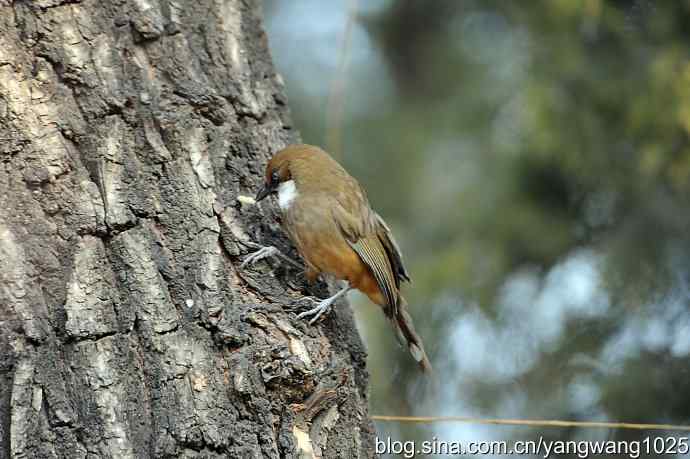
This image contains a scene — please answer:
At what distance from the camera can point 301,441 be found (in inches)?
100

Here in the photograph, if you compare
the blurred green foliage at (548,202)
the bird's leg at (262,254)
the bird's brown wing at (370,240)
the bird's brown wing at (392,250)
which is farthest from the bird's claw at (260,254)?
the blurred green foliage at (548,202)

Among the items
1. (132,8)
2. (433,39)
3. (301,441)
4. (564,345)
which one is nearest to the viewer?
(301,441)

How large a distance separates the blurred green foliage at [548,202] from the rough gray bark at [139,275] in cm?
162

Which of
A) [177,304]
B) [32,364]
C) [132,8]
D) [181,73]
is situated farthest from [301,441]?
[132,8]

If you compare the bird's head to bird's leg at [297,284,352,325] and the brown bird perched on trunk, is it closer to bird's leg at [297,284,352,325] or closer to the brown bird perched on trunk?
the brown bird perched on trunk

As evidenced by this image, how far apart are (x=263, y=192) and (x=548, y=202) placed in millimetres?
2263

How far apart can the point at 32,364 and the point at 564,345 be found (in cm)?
280

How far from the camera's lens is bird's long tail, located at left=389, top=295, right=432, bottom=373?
3.70 metres

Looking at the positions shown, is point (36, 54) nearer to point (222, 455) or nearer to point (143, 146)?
point (143, 146)

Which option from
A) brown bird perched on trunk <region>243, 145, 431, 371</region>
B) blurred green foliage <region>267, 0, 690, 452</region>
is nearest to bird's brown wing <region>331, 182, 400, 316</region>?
brown bird perched on trunk <region>243, 145, 431, 371</region>

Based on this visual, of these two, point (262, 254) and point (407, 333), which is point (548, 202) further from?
point (262, 254)

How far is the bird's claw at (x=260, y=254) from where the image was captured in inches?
112

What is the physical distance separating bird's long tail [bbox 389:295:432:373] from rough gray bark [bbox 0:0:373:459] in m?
0.61

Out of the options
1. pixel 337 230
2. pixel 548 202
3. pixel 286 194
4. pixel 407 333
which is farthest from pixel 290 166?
pixel 548 202
